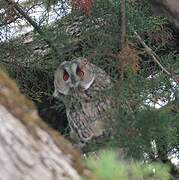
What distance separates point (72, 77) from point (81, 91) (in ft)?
0.73

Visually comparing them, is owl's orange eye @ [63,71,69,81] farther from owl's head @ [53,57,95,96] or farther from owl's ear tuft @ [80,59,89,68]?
owl's ear tuft @ [80,59,89,68]

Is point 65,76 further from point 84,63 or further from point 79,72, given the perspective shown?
point 84,63

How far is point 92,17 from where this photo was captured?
3.37 meters

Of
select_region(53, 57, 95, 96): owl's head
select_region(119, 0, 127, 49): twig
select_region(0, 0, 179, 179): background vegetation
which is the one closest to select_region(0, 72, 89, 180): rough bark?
select_region(0, 0, 179, 179): background vegetation

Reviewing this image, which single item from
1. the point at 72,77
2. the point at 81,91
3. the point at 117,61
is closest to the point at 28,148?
the point at 117,61

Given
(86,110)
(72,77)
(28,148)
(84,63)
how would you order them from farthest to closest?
(72,77)
(86,110)
(84,63)
(28,148)

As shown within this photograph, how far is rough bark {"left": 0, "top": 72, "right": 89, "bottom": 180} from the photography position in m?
1.17

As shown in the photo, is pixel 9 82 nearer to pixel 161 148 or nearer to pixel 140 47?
pixel 161 148

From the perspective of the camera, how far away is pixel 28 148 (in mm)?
1196

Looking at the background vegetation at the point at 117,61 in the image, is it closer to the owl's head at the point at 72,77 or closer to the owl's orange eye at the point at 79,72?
the owl's head at the point at 72,77

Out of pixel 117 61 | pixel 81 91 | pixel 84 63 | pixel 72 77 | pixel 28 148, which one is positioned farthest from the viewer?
pixel 72 77

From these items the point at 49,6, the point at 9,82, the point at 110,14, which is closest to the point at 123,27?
the point at 110,14

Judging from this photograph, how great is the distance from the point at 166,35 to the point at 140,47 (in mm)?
188

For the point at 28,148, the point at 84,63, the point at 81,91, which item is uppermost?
the point at 84,63
